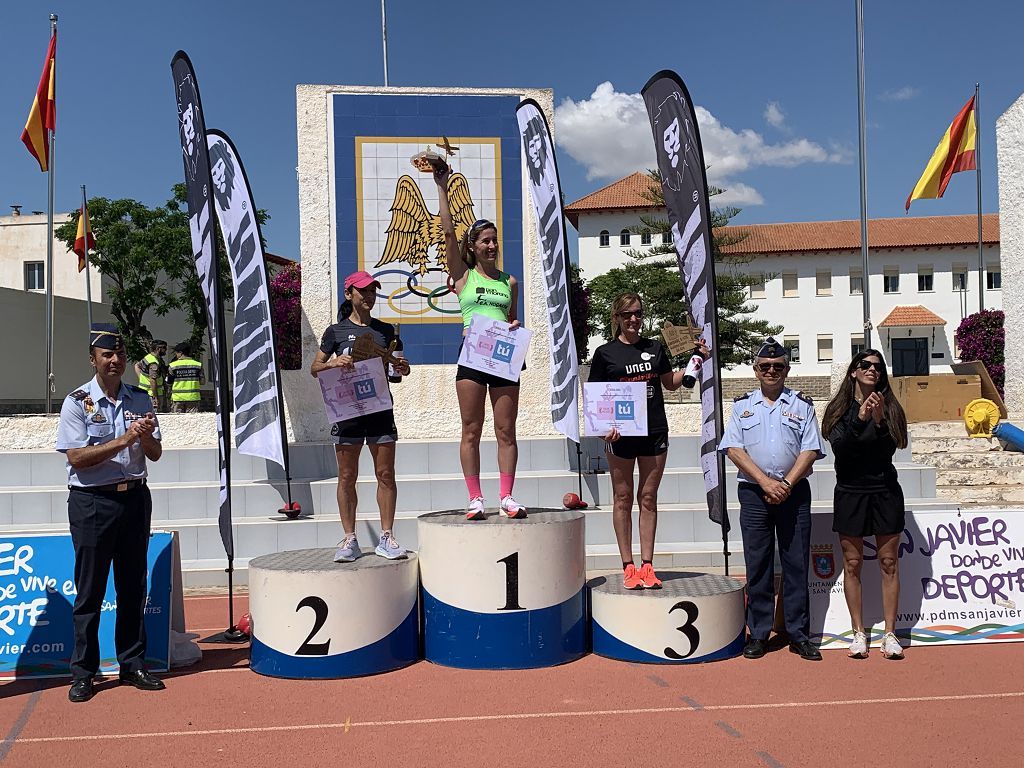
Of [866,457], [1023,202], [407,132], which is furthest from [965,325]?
[866,457]

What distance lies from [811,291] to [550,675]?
50740mm

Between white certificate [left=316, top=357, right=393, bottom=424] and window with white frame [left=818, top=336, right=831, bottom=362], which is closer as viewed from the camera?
white certificate [left=316, top=357, right=393, bottom=424]

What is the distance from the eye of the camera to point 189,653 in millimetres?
5547

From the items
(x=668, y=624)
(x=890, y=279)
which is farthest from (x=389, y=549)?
(x=890, y=279)

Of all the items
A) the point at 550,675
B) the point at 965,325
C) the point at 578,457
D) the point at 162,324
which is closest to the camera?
the point at 550,675

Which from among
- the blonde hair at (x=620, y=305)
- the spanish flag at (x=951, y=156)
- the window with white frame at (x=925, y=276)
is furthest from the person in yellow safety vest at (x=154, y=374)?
the window with white frame at (x=925, y=276)

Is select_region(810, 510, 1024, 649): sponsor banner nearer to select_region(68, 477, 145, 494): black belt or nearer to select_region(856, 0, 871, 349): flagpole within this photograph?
select_region(68, 477, 145, 494): black belt

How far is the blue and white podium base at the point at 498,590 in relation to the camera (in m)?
5.16

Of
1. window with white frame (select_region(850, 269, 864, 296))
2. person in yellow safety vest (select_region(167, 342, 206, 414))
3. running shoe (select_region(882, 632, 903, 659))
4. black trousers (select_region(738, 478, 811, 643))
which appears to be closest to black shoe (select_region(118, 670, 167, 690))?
black trousers (select_region(738, 478, 811, 643))

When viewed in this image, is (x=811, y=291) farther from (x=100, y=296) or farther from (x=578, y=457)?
(x=578, y=457)

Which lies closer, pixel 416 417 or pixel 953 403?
pixel 416 417

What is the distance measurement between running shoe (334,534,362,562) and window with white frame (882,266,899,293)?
52.0 metres

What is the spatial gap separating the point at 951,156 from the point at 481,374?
17.6 metres

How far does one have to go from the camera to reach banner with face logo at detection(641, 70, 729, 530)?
620 cm
